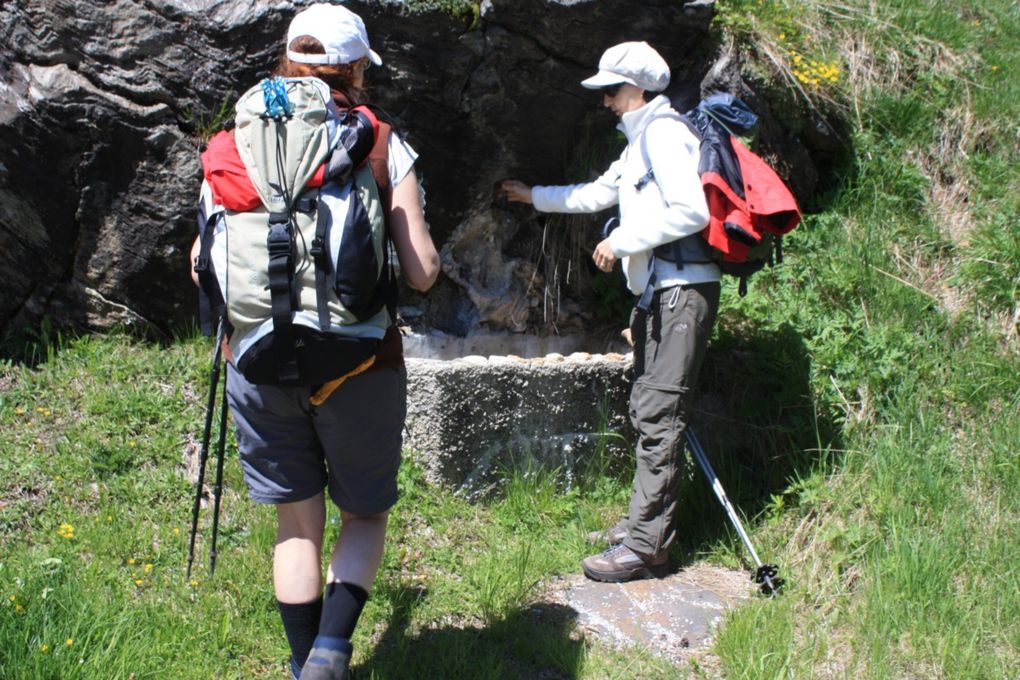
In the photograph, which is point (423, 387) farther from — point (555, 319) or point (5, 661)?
point (5, 661)

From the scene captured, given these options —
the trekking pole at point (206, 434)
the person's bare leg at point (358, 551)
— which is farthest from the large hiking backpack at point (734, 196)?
the trekking pole at point (206, 434)

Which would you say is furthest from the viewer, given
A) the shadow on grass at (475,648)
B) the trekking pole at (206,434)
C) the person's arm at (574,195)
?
the person's arm at (574,195)

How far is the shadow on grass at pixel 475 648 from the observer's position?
3.57 m

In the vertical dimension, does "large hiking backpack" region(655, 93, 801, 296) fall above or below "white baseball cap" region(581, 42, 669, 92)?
below

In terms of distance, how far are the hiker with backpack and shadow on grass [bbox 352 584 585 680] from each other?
53 cm

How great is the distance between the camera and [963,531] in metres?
4.12

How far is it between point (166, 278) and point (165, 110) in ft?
2.73

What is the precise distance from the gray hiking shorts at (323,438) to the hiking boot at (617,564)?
1365 mm

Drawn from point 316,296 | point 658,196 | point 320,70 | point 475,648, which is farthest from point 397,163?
point 475,648

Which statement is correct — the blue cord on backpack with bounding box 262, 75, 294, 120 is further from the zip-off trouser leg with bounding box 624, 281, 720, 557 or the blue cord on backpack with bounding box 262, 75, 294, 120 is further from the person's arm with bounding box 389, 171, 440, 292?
the zip-off trouser leg with bounding box 624, 281, 720, 557

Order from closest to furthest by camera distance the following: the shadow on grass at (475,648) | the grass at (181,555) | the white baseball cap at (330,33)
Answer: the white baseball cap at (330,33) → the grass at (181,555) → the shadow on grass at (475,648)

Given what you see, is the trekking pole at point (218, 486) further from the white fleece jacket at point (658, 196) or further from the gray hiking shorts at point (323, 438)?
the white fleece jacket at point (658, 196)

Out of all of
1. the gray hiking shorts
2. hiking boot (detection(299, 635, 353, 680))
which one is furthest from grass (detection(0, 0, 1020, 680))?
the gray hiking shorts

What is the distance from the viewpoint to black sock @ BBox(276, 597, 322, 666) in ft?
10.1
